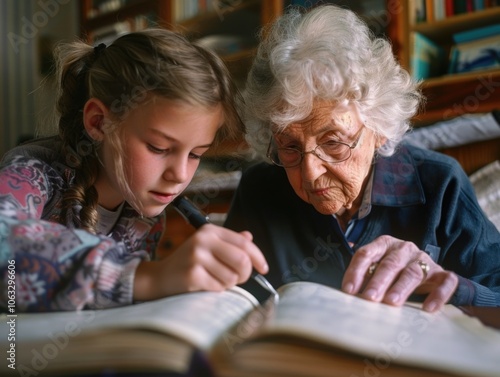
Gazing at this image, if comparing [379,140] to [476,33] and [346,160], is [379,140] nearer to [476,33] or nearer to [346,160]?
[346,160]

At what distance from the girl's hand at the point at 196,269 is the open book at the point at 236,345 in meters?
0.06

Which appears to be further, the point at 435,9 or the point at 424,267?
the point at 435,9

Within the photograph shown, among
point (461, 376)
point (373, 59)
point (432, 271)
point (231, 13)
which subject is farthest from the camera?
point (231, 13)

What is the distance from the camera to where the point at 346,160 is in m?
0.96

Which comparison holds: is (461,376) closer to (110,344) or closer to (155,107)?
(110,344)

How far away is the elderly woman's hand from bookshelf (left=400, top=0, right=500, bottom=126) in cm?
103

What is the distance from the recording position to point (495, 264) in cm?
95

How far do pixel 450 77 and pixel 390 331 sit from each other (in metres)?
1.56

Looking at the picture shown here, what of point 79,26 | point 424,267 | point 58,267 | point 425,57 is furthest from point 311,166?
point 79,26

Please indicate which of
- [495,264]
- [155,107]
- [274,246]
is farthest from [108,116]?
[495,264]

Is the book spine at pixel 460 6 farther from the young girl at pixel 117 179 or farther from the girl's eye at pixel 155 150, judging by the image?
the girl's eye at pixel 155 150

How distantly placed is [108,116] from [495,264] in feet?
2.54

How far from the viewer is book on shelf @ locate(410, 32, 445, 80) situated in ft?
6.23

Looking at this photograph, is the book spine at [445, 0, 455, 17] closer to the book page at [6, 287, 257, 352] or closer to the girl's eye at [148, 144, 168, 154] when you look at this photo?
the girl's eye at [148, 144, 168, 154]
